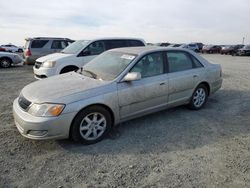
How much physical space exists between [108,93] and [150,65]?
3.92ft

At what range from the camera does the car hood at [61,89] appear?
3.66m

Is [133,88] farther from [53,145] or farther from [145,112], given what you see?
[53,145]

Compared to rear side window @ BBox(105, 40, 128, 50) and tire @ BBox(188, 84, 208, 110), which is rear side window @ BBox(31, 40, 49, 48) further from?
tire @ BBox(188, 84, 208, 110)

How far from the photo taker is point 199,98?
5.70 meters

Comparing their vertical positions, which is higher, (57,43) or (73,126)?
(57,43)

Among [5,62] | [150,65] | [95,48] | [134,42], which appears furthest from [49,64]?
[5,62]

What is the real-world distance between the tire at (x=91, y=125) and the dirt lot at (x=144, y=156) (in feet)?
0.46

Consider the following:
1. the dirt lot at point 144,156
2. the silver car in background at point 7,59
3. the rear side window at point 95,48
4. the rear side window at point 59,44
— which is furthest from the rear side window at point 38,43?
the dirt lot at point 144,156

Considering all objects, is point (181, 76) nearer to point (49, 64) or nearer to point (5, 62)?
point (49, 64)

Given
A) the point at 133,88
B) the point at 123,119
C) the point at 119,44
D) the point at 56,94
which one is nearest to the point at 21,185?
the point at 56,94

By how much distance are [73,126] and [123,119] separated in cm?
98

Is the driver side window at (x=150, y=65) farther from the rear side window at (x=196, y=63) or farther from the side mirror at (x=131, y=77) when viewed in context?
the rear side window at (x=196, y=63)

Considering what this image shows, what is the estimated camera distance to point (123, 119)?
4324 millimetres

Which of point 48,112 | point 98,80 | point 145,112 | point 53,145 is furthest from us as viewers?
point 145,112
